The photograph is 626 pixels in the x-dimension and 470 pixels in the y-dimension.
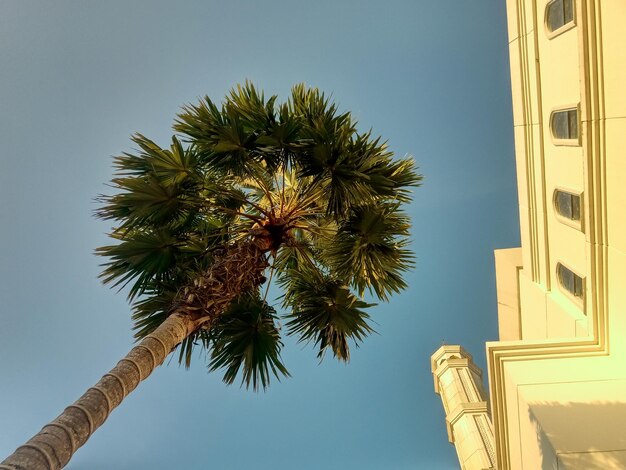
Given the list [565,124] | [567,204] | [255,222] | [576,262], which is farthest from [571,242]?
[255,222]

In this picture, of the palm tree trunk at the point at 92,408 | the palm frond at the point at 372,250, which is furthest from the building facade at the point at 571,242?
the palm tree trunk at the point at 92,408

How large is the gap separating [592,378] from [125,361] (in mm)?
7653

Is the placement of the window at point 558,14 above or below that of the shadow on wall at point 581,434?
above

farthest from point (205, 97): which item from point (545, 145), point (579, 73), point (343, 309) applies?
point (545, 145)

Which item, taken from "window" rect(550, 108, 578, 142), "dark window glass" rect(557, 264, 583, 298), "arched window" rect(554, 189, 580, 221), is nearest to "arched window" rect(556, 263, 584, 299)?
"dark window glass" rect(557, 264, 583, 298)

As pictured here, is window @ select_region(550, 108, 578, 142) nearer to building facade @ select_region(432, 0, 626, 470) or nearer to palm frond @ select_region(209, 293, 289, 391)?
building facade @ select_region(432, 0, 626, 470)

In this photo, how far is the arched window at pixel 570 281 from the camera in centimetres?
1017

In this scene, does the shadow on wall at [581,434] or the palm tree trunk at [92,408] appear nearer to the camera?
the palm tree trunk at [92,408]

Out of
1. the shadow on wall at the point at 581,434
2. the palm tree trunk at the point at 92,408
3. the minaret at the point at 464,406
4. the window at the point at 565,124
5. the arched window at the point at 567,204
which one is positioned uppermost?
the window at the point at 565,124

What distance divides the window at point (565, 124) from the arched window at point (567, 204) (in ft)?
4.04

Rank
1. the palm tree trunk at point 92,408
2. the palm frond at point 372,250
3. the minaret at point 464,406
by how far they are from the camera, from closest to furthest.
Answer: the palm tree trunk at point 92,408 < the palm frond at point 372,250 < the minaret at point 464,406

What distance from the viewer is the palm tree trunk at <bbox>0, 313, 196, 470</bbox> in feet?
12.6

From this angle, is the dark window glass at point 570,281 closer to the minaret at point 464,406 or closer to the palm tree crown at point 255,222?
the palm tree crown at point 255,222

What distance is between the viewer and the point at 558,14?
972 centimetres
